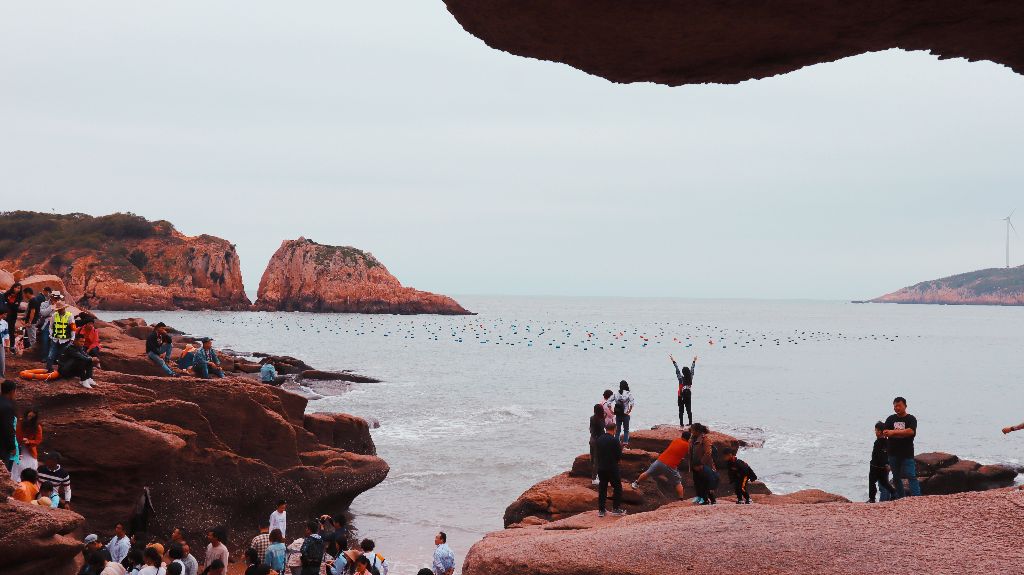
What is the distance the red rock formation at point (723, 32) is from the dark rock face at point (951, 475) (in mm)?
19361

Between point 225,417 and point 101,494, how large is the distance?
3332 millimetres

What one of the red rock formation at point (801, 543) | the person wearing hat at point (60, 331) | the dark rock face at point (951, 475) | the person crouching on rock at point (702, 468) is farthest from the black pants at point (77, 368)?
the dark rock face at point (951, 475)

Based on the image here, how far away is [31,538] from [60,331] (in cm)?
722

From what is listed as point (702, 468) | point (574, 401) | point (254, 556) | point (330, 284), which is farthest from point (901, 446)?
point (330, 284)

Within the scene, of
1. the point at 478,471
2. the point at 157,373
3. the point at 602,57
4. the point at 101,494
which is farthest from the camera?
the point at 478,471

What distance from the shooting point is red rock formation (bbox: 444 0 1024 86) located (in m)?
5.59

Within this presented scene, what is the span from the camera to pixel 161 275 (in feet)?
454

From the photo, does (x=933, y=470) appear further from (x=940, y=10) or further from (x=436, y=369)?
(x=436, y=369)

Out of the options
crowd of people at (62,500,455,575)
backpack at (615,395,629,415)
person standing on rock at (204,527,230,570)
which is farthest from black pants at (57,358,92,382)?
backpack at (615,395,629,415)

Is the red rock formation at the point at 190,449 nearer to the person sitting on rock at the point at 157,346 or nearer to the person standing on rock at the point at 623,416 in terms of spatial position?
the person sitting on rock at the point at 157,346

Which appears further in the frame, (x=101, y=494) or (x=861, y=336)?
(x=861, y=336)

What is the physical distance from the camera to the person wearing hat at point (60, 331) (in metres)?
16.7

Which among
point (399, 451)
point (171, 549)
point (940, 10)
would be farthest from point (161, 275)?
point (940, 10)

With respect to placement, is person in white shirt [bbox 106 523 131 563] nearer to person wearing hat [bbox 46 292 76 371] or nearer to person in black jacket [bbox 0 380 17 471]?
person in black jacket [bbox 0 380 17 471]
